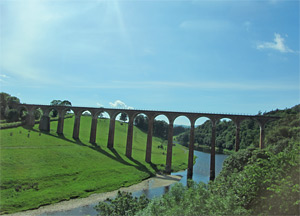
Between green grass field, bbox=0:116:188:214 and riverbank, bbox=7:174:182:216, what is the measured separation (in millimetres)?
908

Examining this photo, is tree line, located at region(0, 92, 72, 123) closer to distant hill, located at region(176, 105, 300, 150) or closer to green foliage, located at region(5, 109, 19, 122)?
green foliage, located at region(5, 109, 19, 122)

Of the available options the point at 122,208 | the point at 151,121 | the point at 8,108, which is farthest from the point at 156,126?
the point at 122,208

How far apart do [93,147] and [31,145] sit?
13.0 meters

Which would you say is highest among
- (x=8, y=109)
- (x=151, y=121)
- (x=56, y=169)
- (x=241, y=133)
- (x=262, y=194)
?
(x=8, y=109)

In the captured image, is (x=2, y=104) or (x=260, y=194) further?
(x=2, y=104)

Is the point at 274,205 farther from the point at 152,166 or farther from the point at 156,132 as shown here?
the point at 156,132

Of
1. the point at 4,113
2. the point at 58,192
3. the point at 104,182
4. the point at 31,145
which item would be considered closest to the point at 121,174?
the point at 104,182

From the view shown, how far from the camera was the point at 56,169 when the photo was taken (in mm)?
33344

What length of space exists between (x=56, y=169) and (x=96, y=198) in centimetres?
983

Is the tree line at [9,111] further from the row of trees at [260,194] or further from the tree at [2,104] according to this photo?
the row of trees at [260,194]

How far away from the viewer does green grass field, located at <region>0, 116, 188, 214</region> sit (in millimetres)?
25531

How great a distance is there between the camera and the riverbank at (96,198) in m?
23.0

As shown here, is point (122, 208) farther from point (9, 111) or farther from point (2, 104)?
point (2, 104)

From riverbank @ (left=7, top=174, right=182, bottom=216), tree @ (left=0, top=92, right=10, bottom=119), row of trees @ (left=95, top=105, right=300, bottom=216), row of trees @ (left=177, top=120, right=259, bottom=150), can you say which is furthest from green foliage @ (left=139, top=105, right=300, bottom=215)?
tree @ (left=0, top=92, right=10, bottom=119)
